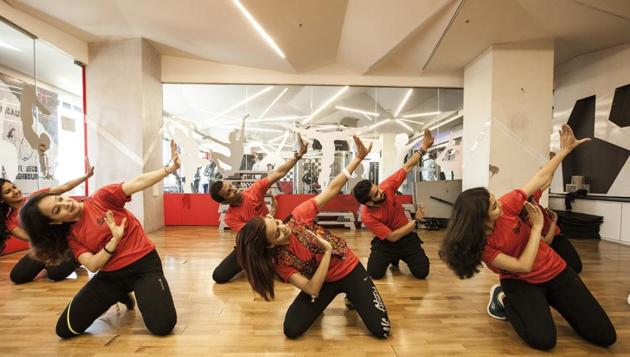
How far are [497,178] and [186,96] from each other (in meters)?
6.20

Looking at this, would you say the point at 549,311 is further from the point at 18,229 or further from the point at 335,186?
the point at 18,229

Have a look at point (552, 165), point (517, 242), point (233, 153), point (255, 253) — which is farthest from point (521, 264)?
point (233, 153)

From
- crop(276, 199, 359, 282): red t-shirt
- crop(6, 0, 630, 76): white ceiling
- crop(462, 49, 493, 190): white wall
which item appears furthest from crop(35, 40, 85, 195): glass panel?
crop(462, 49, 493, 190): white wall

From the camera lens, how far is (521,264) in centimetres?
178

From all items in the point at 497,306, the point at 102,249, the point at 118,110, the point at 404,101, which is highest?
the point at 404,101

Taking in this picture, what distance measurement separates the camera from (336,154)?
6.42 metres

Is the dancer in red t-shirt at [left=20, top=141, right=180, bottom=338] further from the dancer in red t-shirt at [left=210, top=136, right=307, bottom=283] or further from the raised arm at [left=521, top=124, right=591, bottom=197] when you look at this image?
the raised arm at [left=521, top=124, right=591, bottom=197]

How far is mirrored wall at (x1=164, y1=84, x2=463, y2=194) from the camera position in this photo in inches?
251

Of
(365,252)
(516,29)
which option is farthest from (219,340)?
(516,29)

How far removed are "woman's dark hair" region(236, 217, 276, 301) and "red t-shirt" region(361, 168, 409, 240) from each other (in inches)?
63.4

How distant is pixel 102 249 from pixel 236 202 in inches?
53.4

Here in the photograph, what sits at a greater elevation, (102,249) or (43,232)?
(43,232)

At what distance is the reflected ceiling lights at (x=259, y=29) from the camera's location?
4.11 metres

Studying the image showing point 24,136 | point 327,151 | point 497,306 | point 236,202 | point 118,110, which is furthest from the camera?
point 327,151
